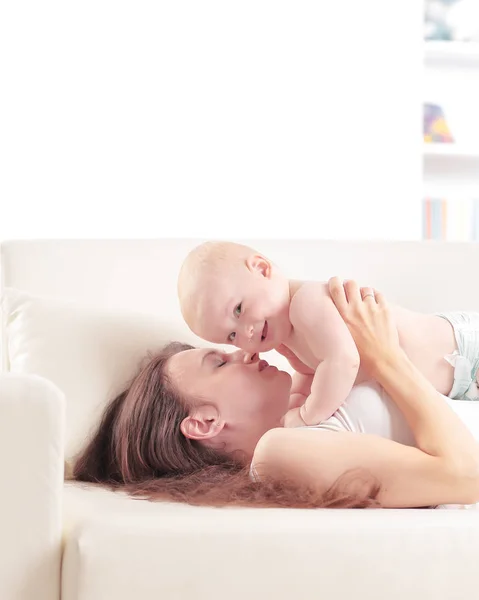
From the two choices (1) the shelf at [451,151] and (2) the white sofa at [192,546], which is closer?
(2) the white sofa at [192,546]

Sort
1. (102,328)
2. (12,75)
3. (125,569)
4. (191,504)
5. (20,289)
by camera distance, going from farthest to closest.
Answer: (12,75) → (20,289) → (102,328) → (191,504) → (125,569)

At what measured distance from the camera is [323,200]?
302 centimetres

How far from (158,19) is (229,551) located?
2249 millimetres

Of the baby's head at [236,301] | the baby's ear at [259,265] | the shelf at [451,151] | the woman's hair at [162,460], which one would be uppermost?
the shelf at [451,151]

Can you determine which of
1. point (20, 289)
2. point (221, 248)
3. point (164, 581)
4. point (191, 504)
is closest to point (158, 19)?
point (20, 289)

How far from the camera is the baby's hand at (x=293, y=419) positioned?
4.63 feet

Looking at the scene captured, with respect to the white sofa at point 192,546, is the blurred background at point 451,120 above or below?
above

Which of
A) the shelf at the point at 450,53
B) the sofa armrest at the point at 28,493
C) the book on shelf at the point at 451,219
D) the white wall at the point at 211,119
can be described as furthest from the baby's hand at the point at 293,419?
the shelf at the point at 450,53

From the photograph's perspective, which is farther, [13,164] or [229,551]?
[13,164]

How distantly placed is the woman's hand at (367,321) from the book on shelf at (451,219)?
1.77 metres

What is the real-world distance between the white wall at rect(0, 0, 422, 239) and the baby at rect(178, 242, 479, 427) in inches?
53.8

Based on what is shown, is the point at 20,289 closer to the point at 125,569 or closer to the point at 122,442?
the point at 122,442

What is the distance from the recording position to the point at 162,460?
4.96 ft

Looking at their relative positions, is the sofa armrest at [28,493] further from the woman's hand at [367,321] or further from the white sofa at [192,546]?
the woman's hand at [367,321]
